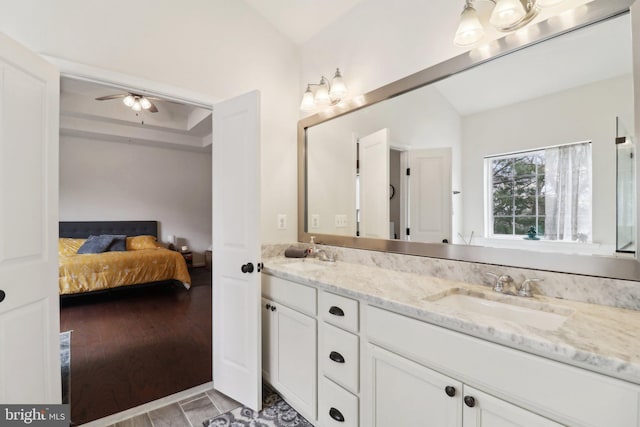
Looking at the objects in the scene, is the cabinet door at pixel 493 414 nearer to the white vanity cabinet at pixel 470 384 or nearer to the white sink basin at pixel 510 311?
the white vanity cabinet at pixel 470 384

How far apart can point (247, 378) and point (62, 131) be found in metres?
5.45

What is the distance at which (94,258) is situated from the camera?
413 centimetres

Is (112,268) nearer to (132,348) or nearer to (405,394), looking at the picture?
(132,348)

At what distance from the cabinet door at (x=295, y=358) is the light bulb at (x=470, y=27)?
165 centimetres

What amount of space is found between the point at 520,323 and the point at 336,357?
84cm

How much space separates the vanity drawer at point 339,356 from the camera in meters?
1.40

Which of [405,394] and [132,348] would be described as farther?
[132,348]

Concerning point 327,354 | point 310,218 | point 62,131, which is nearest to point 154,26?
point 310,218

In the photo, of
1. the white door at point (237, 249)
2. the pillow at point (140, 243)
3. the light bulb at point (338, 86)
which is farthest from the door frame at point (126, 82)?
the pillow at point (140, 243)

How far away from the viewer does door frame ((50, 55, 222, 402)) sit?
1.65 meters

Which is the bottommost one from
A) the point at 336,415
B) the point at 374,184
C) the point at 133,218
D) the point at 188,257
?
the point at 336,415

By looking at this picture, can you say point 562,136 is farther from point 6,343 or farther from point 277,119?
point 6,343

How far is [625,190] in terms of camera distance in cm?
113

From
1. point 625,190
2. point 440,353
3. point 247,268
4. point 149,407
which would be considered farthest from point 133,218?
point 625,190
